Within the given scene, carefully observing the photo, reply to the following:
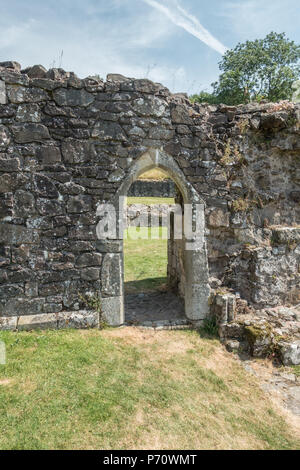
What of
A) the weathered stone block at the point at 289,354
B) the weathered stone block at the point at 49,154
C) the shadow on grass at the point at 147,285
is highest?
the weathered stone block at the point at 49,154

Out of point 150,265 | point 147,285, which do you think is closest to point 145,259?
point 150,265

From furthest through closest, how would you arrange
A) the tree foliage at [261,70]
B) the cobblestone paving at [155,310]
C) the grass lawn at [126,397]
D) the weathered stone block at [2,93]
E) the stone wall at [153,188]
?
the tree foliage at [261,70], the stone wall at [153,188], the cobblestone paving at [155,310], the weathered stone block at [2,93], the grass lawn at [126,397]

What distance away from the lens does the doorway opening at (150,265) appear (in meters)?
5.67

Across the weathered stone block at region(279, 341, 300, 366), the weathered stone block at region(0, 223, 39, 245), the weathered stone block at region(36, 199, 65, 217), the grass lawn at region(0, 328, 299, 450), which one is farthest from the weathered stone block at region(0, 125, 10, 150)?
the weathered stone block at region(279, 341, 300, 366)

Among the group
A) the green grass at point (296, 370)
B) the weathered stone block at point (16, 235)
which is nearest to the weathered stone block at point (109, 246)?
the weathered stone block at point (16, 235)

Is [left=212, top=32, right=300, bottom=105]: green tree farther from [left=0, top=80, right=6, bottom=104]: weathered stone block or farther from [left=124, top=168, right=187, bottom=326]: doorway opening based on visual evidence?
[left=0, top=80, right=6, bottom=104]: weathered stone block

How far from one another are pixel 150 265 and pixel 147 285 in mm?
1730

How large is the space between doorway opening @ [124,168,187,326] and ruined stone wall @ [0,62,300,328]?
0.79 meters

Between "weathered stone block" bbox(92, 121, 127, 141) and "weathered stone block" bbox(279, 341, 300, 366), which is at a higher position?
"weathered stone block" bbox(92, 121, 127, 141)

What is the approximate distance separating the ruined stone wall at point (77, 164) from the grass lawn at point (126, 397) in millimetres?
593

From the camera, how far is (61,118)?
429 centimetres

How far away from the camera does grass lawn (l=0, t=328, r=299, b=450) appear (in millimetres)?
2955

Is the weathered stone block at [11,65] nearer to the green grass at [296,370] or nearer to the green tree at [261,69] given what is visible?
the green grass at [296,370]

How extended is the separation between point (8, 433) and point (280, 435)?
2725 mm
